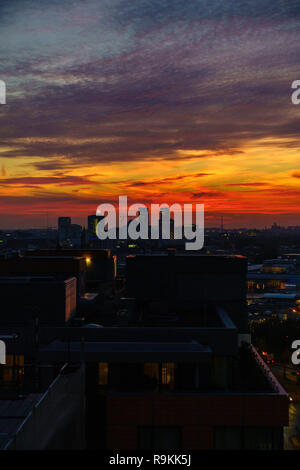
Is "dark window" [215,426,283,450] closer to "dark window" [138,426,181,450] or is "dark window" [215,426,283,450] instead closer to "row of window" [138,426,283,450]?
"row of window" [138,426,283,450]

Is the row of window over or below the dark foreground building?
below

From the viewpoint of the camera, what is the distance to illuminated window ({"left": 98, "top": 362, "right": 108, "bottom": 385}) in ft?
68.8

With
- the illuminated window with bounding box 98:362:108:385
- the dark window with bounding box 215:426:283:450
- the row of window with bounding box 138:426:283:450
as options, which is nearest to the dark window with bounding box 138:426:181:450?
the row of window with bounding box 138:426:283:450

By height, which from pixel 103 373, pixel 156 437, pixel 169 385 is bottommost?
pixel 156 437

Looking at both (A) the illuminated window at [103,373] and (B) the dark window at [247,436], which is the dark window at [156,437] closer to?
(B) the dark window at [247,436]

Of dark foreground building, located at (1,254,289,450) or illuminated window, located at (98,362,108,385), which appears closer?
dark foreground building, located at (1,254,289,450)

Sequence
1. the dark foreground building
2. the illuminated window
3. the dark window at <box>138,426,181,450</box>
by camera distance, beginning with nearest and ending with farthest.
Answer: the dark foreground building → the dark window at <box>138,426,181,450</box> → the illuminated window

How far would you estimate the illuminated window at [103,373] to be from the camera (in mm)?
20984

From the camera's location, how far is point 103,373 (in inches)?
828

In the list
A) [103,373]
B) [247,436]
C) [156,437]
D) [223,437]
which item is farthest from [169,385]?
[247,436]

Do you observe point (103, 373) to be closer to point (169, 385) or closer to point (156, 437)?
point (169, 385)

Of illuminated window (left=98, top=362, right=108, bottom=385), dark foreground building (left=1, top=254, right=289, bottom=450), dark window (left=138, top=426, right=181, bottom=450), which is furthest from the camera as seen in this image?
illuminated window (left=98, top=362, right=108, bottom=385)
